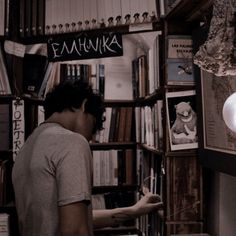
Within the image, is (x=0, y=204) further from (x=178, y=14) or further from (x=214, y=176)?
(x=178, y=14)

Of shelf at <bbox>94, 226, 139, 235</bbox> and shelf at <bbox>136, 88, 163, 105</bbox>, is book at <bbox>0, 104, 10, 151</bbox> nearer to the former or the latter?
shelf at <bbox>136, 88, 163, 105</bbox>

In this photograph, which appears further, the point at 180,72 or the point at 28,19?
the point at 28,19

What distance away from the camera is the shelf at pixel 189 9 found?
1655mm

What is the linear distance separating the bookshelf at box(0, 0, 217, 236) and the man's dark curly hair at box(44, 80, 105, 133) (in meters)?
0.35

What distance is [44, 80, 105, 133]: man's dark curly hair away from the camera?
1.65m

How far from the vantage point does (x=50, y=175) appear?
146cm

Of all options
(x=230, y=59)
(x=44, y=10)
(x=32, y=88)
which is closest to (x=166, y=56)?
(x=230, y=59)

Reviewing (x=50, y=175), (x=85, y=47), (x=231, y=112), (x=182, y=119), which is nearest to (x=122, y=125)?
(x=85, y=47)

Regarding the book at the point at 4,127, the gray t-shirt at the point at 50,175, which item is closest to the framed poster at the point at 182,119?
the gray t-shirt at the point at 50,175

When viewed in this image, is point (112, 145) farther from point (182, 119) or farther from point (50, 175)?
point (50, 175)

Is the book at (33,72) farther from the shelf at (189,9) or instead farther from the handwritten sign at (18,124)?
the shelf at (189,9)

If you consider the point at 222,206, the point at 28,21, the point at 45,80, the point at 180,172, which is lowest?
the point at 222,206

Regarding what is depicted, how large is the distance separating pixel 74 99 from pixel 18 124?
44.0 inches

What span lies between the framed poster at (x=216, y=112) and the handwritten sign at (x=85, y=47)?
0.84 metres
